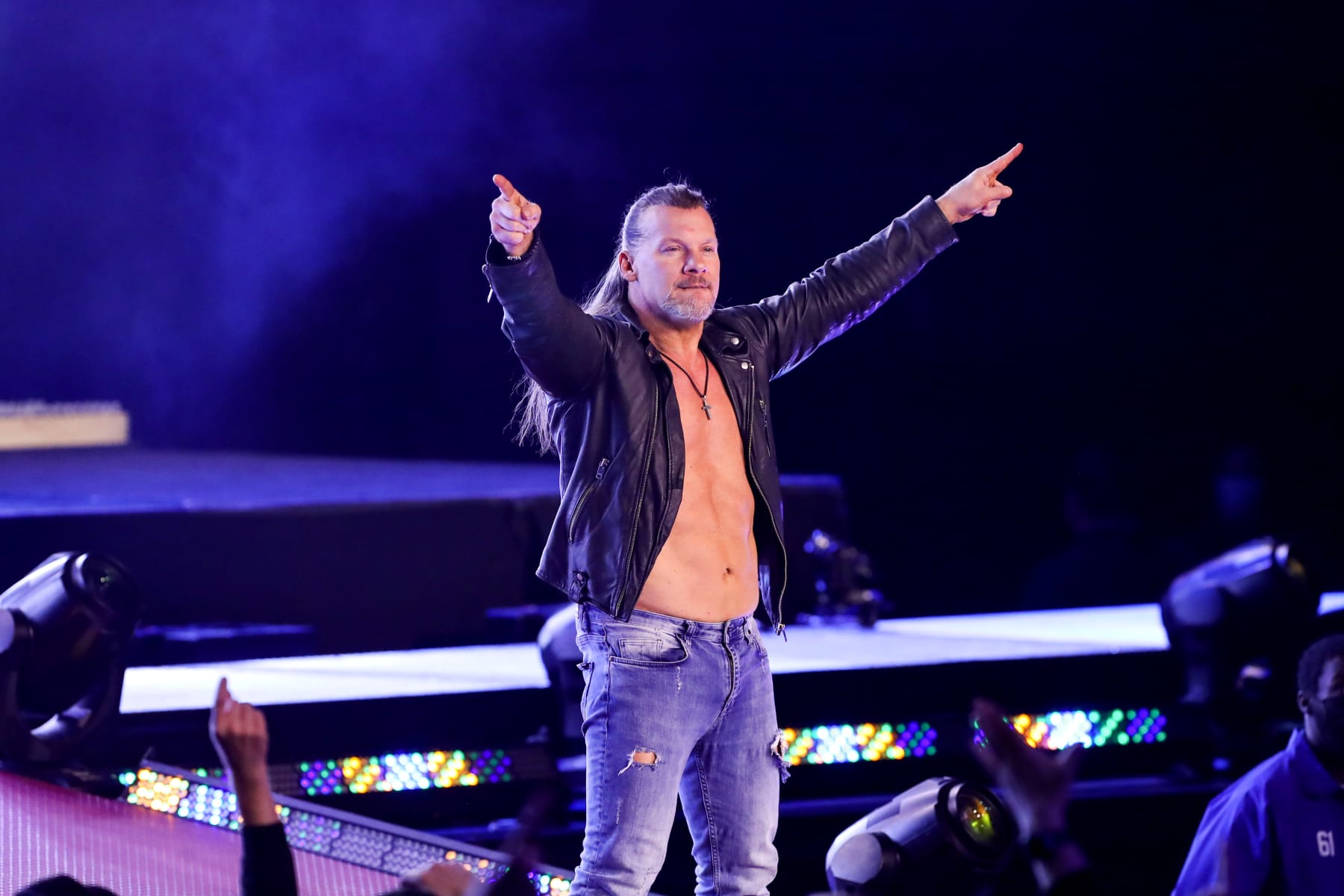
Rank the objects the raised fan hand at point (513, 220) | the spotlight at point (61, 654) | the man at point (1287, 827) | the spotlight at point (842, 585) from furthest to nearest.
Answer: the spotlight at point (842, 585) → the spotlight at point (61, 654) → the man at point (1287, 827) → the raised fan hand at point (513, 220)

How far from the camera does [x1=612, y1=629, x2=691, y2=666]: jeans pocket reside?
86.0 inches

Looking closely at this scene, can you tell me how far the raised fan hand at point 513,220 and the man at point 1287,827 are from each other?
148 centimetres

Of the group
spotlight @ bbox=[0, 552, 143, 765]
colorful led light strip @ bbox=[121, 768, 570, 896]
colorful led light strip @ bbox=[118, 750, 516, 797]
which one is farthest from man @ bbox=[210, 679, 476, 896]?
colorful led light strip @ bbox=[118, 750, 516, 797]

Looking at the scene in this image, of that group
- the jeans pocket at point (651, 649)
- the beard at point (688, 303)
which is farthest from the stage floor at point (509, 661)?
the beard at point (688, 303)

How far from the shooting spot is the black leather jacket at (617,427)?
2172 mm

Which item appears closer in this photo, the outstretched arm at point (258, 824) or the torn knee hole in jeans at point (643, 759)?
the outstretched arm at point (258, 824)

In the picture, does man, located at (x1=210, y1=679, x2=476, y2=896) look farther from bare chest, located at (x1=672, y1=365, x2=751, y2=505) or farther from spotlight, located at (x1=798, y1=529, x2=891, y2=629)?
spotlight, located at (x1=798, y1=529, x2=891, y2=629)

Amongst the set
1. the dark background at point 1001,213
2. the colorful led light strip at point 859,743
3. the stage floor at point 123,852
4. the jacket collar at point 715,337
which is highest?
the dark background at point 1001,213

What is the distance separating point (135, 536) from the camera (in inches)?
158

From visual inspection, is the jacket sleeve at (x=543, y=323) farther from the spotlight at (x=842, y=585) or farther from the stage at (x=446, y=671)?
the spotlight at (x=842, y=585)

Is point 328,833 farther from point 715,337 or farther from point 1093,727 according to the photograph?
point 1093,727

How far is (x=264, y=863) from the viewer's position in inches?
68.2

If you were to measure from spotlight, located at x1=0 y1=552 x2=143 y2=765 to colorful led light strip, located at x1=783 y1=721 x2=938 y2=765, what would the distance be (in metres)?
1.60

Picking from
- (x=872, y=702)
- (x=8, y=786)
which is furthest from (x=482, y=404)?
(x=8, y=786)
